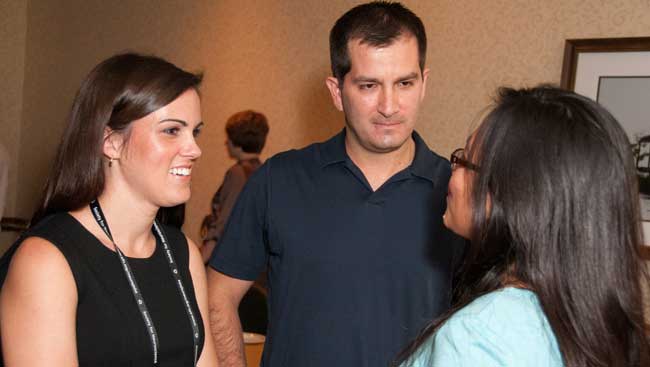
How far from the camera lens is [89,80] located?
170 cm

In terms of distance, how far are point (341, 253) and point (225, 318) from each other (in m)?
0.43

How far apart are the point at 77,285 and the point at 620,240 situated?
1.11 meters

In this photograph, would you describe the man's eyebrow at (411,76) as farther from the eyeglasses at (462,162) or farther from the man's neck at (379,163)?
the eyeglasses at (462,162)

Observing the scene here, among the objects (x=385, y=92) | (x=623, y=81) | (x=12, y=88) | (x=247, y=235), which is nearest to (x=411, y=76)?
(x=385, y=92)

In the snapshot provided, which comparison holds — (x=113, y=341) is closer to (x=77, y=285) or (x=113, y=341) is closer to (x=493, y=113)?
(x=77, y=285)

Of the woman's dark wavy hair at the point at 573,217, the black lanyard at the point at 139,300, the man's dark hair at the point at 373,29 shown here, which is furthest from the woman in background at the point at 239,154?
the woman's dark wavy hair at the point at 573,217

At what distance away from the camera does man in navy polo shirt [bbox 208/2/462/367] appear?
1936 mm

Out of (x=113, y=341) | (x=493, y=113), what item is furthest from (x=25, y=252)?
(x=493, y=113)

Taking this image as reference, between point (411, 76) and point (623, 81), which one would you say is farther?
point (623, 81)

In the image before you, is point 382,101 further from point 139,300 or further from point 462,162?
point 139,300

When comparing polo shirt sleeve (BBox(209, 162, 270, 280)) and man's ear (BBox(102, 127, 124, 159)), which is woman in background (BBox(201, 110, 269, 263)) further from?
man's ear (BBox(102, 127, 124, 159))

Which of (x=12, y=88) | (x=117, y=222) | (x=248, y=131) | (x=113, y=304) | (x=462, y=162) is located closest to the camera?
(x=462, y=162)

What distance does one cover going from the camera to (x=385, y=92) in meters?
1.99

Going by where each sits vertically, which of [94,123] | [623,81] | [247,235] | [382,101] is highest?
[623,81]
